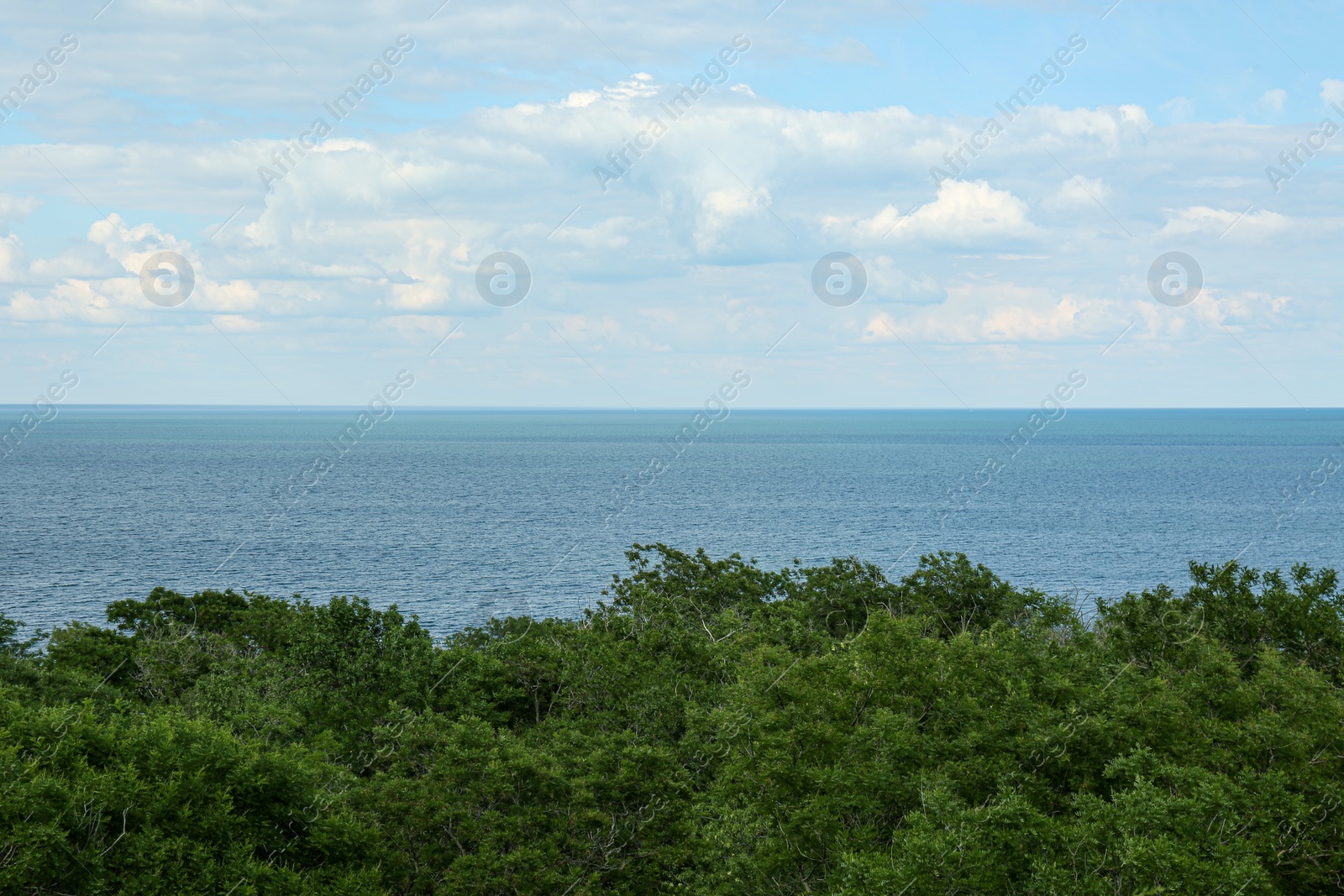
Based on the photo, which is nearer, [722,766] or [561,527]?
[722,766]

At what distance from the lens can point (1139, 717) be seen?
1778 cm

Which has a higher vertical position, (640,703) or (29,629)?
(640,703)

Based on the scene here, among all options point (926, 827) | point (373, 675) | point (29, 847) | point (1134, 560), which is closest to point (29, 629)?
point (373, 675)

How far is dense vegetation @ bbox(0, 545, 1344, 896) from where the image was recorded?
1474cm

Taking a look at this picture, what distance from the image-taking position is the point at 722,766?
19281mm

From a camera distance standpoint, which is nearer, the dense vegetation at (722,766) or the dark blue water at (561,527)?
the dense vegetation at (722,766)

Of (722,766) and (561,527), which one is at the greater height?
(722,766)

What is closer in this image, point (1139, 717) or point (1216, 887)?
point (1216, 887)

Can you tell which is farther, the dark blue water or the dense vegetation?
the dark blue water

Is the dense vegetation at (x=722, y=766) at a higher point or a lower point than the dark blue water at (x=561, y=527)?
higher

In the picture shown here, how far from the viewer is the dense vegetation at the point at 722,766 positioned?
14.7 meters

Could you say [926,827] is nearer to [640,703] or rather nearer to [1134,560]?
[640,703]

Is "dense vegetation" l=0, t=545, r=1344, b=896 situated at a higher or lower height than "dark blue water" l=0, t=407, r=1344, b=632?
higher

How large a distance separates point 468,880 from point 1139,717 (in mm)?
12240
